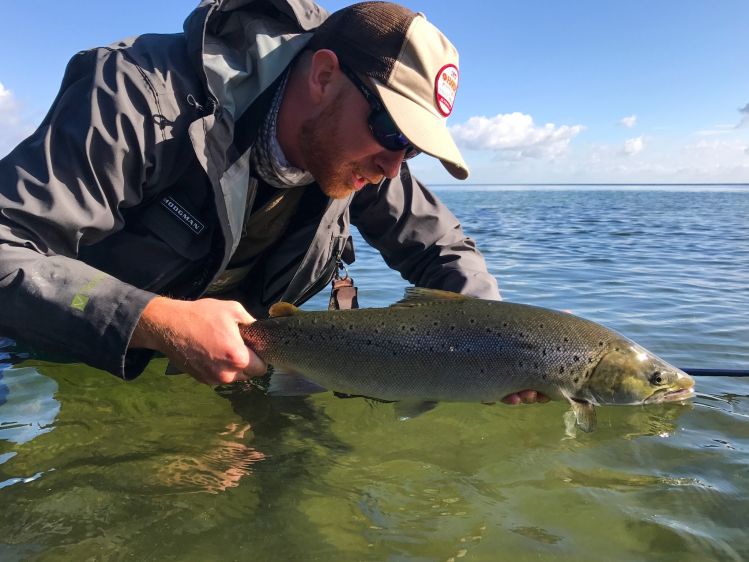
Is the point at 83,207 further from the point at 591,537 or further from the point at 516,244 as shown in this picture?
the point at 516,244

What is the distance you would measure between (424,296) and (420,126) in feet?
3.29

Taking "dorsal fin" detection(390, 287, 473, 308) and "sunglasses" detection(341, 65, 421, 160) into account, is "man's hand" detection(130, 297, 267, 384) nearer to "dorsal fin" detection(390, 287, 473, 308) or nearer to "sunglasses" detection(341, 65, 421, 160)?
"dorsal fin" detection(390, 287, 473, 308)

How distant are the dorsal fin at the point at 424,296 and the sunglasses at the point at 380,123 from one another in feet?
2.79

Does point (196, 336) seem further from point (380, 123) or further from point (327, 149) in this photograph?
point (380, 123)

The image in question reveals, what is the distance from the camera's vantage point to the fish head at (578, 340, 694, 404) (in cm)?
355

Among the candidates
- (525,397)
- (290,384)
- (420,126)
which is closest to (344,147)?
(420,126)

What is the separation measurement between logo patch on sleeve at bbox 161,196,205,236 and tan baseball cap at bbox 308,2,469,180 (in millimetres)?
1262

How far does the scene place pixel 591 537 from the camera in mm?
3088

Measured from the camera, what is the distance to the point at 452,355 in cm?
346

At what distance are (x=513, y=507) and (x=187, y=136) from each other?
2707mm

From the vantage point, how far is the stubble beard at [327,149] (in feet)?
11.8

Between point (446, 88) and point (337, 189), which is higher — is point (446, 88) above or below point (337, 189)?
above

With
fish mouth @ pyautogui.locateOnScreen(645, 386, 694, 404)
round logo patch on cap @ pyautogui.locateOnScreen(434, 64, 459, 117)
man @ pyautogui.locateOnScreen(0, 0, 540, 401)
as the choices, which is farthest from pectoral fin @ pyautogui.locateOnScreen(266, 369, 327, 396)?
fish mouth @ pyautogui.locateOnScreen(645, 386, 694, 404)

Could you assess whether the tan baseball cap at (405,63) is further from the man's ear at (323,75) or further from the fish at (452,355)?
the fish at (452,355)
